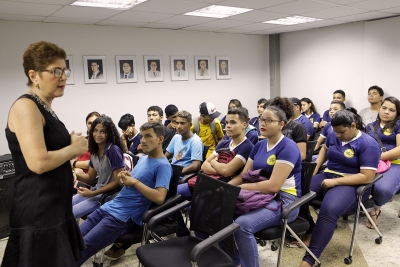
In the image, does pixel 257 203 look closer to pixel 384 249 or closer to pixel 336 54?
pixel 384 249

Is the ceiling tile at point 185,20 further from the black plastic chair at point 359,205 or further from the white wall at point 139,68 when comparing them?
the black plastic chair at point 359,205

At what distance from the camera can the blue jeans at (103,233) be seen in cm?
232

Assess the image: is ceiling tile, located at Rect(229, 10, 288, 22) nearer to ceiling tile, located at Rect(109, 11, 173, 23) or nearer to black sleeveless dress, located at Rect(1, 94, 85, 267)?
ceiling tile, located at Rect(109, 11, 173, 23)

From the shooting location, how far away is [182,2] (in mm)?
4223

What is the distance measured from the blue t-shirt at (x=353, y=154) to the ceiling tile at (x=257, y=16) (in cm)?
274

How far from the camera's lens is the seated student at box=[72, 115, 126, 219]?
2.81 meters

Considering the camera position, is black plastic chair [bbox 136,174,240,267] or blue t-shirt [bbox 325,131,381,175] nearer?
black plastic chair [bbox 136,174,240,267]

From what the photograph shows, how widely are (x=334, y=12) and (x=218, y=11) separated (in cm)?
180

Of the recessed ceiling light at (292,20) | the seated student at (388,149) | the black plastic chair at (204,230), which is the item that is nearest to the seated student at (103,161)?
the black plastic chair at (204,230)

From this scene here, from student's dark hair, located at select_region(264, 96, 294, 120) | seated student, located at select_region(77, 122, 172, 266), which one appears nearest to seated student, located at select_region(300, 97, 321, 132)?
student's dark hair, located at select_region(264, 96, 294, 120)

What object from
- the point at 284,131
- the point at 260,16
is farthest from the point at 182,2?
the point at 284,131

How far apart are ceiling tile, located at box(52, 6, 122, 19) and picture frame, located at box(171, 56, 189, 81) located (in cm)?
181

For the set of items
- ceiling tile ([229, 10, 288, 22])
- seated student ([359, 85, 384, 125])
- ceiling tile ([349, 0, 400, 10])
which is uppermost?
ceiling tile ([229, 10, 288, 22])

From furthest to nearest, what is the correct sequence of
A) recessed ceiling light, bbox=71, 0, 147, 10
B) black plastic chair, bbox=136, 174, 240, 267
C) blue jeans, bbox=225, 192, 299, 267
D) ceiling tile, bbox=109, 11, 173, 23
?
ceiling tile, bbox=109, 11, 173, 23 < recessed ceiling light, bbox=71, 0, 147, 10 < blue jeans, bbox=225, 192, 299, 267 < black plastic chair, bbox=136, 174, 240, 267
